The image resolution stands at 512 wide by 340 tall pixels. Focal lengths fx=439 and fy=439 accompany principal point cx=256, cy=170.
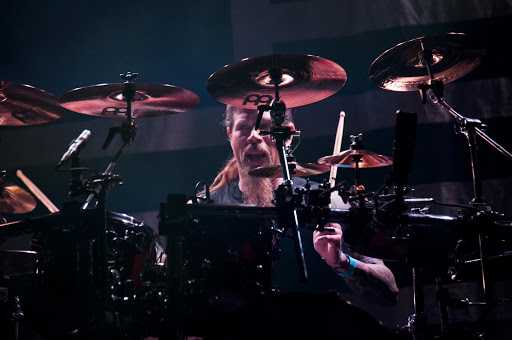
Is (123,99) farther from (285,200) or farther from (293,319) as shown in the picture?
(293,319)

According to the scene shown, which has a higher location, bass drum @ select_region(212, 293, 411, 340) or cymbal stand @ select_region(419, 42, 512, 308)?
cymbal stand @ select_region(419, 42, 512, 308)

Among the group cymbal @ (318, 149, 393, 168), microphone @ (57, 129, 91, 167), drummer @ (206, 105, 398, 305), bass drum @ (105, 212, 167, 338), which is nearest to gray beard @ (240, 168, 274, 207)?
drummer @ (206, 105, 398, 305)

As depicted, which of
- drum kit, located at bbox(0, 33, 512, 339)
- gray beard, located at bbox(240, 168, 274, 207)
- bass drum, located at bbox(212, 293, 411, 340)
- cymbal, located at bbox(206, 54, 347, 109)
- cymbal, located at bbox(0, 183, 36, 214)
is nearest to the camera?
bass drum, located at bbox(212, 293, 411, 340)

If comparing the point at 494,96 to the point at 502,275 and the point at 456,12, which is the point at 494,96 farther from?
the point at 502,275

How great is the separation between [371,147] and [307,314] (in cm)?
248

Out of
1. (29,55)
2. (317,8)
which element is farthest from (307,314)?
(29,55)

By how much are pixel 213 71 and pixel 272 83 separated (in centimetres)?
157

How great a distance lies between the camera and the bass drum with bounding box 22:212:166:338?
198 cm

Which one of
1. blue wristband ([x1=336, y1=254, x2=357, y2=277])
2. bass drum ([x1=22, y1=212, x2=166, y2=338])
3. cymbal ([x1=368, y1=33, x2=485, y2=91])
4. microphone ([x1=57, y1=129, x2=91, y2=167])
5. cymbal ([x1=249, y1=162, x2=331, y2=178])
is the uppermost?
cymbal ([x1=368, y1=33, x2=485, y2=91])

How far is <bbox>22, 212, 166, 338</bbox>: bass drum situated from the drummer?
109 centimetres

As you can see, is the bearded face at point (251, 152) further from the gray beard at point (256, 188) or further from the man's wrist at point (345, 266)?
the man's wrist at point (345, 266)

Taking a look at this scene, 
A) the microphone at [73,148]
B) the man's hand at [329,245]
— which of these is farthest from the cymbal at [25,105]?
the man's hand at [329,245]

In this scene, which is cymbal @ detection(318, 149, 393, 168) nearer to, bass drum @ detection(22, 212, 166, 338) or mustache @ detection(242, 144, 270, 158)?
mustache @ detection(242, 144, 270, 158)

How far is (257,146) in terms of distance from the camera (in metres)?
3.51
